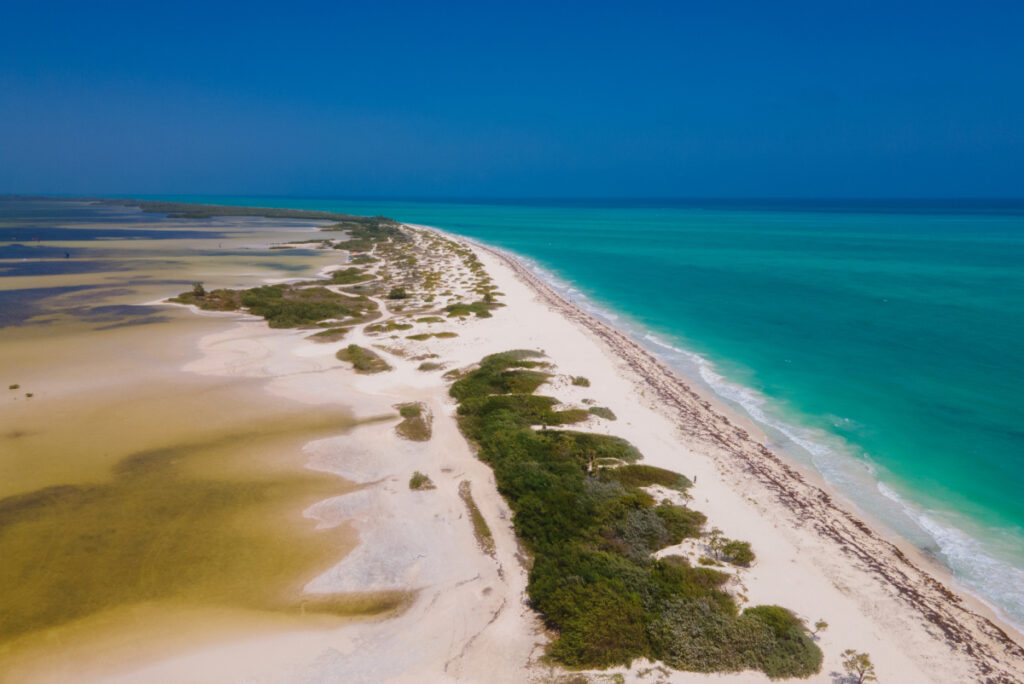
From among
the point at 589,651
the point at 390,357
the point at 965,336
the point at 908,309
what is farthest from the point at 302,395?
the point at 908,309

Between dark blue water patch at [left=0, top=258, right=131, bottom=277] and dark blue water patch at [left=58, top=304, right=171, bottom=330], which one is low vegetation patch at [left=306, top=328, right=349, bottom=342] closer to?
dark blue water patch at [left=58, top=304, right=171, bottom=330]

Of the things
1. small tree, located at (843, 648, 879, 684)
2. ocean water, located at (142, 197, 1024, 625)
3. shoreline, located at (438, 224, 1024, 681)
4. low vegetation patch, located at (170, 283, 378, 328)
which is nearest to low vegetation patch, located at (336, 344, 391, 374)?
low vegetation patch, located at (170, 283, 378, 328)

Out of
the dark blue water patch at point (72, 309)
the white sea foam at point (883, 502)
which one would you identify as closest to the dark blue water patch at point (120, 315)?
the dark blue water patch at point (72, 309)

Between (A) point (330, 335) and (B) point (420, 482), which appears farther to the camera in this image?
(A) point (330, 335)

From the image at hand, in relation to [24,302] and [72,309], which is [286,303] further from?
[24,302]

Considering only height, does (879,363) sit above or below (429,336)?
above

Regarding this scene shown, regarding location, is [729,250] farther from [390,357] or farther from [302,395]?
[302,395]

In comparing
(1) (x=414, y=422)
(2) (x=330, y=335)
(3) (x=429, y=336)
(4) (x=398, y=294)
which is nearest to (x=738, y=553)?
(1) (x=414, y=422)
